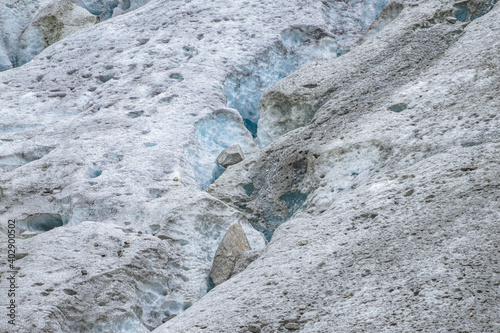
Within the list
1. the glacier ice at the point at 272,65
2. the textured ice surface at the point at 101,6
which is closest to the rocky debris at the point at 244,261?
the glacier ice at the point at 272,65

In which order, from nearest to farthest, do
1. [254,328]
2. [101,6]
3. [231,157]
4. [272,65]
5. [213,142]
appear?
[254,328] < [231,157] < [213,142] < [272,65] < [101,6]

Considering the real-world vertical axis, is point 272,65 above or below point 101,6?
below

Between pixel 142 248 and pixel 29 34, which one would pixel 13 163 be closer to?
pixel 142 248

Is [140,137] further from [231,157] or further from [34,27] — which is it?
[34,27]

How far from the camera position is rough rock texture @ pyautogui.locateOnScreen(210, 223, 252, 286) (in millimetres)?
4418

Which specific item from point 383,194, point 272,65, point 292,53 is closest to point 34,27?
point 272,65

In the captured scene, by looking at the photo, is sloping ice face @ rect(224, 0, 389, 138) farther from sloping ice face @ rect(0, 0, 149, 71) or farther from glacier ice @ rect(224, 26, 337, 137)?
sloping ice face @ rect(0, 0, 149, 71)

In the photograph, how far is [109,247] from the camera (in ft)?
14.1

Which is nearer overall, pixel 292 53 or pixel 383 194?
pixel 383 194

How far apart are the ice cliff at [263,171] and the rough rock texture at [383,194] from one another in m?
0.01

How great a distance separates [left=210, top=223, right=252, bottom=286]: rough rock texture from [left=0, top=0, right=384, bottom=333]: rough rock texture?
0.42ft

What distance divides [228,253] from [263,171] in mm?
1244

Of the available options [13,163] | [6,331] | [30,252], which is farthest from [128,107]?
[6,331]

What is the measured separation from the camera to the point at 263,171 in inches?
216
